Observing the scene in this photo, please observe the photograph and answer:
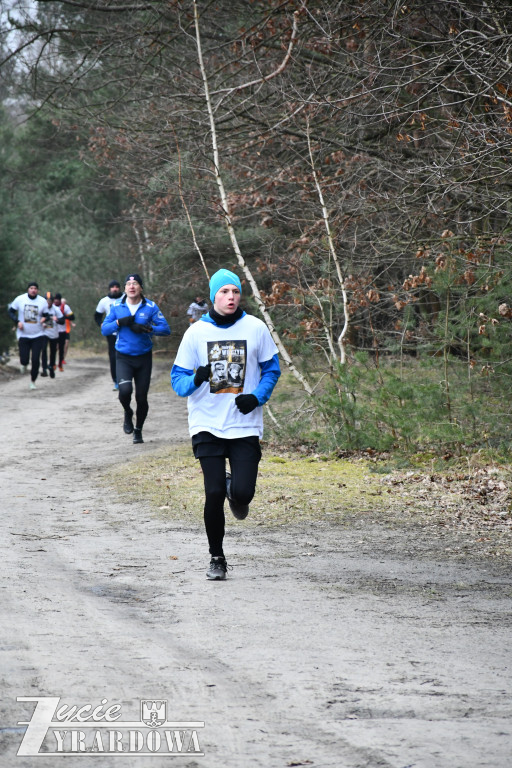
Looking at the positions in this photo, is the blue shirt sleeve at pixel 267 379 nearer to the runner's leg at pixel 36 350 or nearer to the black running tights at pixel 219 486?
the black running tights at pixel 219 486

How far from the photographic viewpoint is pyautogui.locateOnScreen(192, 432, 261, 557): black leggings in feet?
22.8

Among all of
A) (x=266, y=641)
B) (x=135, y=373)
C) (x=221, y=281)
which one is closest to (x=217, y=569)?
(x=266, y=641)

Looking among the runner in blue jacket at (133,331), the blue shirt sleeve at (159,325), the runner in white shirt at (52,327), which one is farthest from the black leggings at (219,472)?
the runner in white shirt at (52,327)

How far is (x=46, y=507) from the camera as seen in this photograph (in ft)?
34.2

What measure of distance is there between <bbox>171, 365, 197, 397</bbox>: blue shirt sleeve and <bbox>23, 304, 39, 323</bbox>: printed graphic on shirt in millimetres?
16788

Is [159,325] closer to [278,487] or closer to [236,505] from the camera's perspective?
[278,487]

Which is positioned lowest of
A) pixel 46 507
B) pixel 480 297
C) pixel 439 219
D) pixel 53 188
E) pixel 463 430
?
pixel 46 507

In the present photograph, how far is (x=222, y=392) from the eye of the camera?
6988 mm

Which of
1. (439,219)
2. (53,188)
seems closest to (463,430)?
(439,219)

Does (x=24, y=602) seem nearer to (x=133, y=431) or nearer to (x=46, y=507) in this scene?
(x=46, y=507)

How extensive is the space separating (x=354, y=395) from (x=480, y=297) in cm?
243

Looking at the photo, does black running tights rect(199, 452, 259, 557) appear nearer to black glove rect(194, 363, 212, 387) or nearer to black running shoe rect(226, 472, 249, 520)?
black running shoe rect(226, 472, 249, 520)

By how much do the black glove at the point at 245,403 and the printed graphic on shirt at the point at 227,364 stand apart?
7.9 inches

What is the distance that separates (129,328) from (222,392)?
25.6ft
